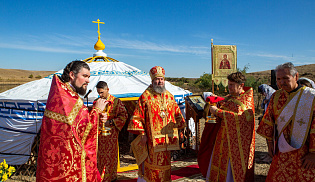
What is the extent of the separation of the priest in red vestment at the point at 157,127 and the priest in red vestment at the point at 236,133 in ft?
2.50

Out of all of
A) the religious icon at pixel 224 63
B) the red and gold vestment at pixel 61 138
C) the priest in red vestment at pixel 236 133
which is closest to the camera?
the red and gold vestment at pixel 61 138

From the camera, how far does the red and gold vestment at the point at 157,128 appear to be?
12.5ft

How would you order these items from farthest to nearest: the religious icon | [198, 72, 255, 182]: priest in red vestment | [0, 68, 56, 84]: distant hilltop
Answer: [0, 68, 56, 84]: distant hilltop
the religious icon
[198, 72, 255, 182]: priest in red vestment

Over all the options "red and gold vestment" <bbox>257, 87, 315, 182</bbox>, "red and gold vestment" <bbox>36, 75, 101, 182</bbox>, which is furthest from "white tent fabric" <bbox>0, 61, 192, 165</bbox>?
"red and gold vestment" <bbox>257, 87, 315, 182</bbox>

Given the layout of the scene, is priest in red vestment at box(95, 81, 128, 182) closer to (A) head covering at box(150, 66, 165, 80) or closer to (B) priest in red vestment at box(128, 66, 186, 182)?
(B) priest in red vestment at box(128, 66, 186, 182)

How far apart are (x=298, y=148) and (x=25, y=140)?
6175mm

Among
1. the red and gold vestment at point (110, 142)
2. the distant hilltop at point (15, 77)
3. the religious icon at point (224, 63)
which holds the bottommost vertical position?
the red and gold vestment at point (110, 142)

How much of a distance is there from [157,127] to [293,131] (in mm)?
2026

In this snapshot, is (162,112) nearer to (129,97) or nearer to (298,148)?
(298,148)

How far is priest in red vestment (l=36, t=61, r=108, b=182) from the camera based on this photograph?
7.25 ft

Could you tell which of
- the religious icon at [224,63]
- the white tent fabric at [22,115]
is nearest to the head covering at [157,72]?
the religious icon at [224,63]

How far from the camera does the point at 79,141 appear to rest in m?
2.34

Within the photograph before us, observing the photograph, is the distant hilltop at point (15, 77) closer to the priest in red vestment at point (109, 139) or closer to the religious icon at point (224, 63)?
the priest in red vestment at point (109, 139)

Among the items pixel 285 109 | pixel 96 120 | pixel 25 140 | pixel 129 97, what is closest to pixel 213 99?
pixel 285 109
